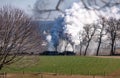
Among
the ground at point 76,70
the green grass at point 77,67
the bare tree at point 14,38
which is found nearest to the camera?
the bare tree at point 14,38

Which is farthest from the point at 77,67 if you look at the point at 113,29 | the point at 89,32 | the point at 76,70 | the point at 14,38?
the point at 113,29

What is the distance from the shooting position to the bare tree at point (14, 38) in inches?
1144

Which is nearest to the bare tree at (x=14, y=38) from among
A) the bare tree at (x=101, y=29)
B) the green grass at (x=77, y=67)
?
the green grass at (x=77, y=67)

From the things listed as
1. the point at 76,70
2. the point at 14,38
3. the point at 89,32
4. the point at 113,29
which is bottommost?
the point at 76,70

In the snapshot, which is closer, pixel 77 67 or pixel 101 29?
pixel 77 67

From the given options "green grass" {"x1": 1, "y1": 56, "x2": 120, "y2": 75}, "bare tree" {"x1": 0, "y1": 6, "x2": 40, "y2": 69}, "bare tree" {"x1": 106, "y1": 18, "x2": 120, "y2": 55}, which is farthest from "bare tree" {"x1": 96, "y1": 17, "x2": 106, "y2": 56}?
"bare tree" {"x1": 0, "y1": 6, "x2": 40, "y2": 69}

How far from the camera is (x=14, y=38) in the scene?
2984cm

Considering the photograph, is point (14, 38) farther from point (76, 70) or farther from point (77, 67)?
point (77, 67)

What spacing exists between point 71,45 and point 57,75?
3996 cm

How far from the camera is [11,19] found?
105 feet

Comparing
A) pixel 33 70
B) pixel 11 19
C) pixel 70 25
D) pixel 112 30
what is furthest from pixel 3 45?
pixel 112 30

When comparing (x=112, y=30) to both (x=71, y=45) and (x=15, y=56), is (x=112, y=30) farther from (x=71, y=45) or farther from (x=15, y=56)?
(x=15, y=56)

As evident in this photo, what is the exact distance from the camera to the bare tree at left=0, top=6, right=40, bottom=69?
2905 cm

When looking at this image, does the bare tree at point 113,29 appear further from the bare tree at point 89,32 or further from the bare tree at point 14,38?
the bare tree at point 14,38
